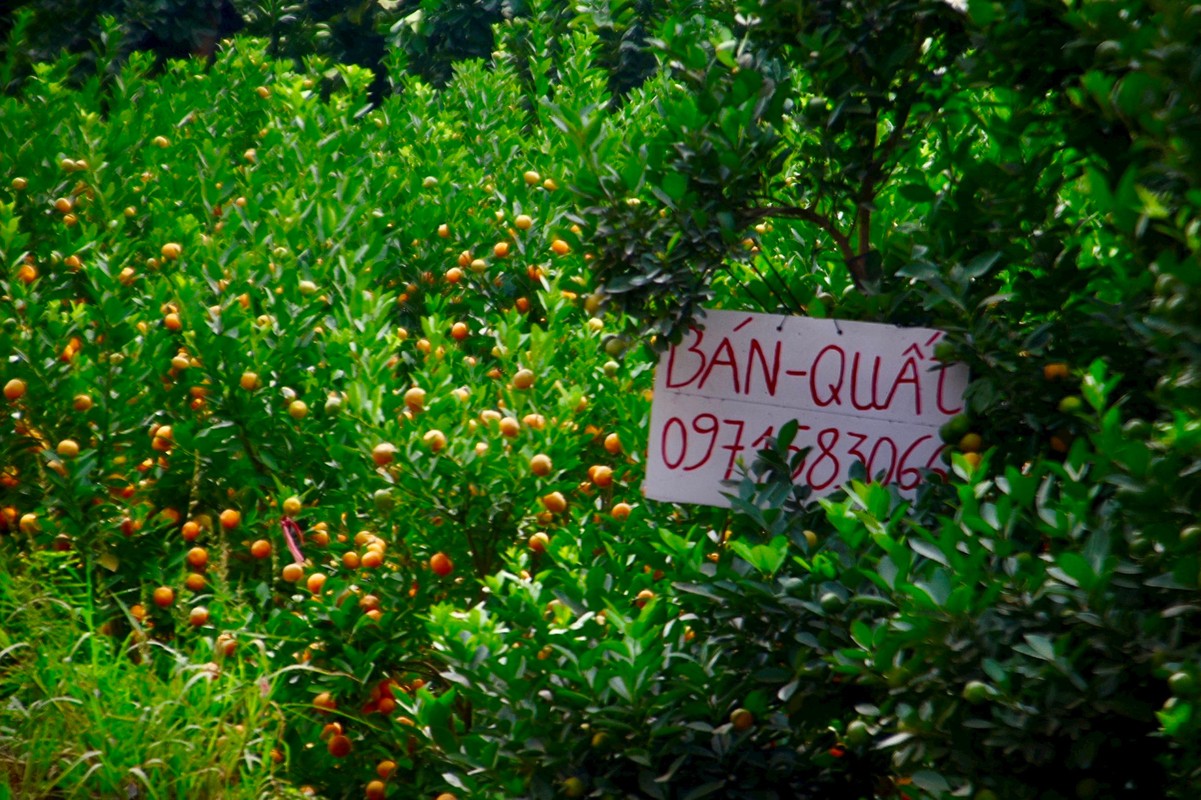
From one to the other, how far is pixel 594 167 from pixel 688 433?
1.86 feet

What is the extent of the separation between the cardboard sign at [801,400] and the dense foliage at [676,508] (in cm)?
7

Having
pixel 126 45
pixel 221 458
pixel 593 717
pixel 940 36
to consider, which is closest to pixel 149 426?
pixel 221 458

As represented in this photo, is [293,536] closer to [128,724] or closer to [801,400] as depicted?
[128,724]

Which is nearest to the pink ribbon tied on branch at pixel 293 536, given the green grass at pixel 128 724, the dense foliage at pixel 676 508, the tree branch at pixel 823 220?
the dense foliage at pixel 676 508

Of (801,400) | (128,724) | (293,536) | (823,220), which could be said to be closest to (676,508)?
(801,400)

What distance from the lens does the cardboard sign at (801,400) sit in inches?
99.1

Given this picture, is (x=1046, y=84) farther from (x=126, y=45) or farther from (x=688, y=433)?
(x=126, y=45)

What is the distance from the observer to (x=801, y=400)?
8.48 ft

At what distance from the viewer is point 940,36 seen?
103 inches

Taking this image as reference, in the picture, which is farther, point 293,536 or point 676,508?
point 293,536

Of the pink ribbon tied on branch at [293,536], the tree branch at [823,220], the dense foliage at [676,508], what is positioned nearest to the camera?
the dense foliage at [676,508]

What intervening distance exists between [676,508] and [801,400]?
1.61ft

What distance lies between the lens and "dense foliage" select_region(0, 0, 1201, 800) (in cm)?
191

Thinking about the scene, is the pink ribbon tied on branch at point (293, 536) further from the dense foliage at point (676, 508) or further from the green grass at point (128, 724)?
the green grass at point (128, 724)
